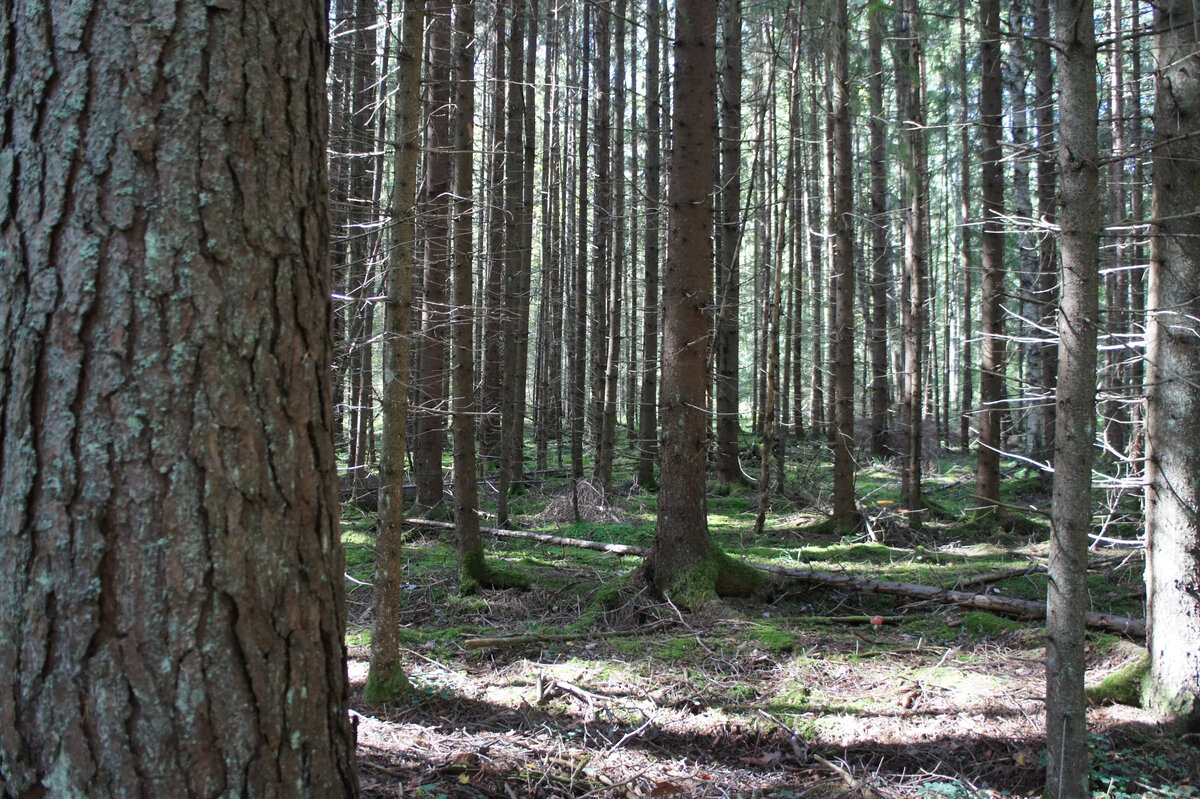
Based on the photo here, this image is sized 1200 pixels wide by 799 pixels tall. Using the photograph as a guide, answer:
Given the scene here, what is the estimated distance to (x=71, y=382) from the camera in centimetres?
147

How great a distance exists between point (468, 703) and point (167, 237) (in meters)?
3.66

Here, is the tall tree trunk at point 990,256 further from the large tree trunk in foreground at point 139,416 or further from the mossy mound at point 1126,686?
the large tree trunk in foreground at point 139,416

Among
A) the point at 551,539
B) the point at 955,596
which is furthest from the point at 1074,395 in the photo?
the point at 551,539

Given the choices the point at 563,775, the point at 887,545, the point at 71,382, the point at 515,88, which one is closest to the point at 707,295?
the point at 563,775

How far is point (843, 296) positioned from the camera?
31.2 feet

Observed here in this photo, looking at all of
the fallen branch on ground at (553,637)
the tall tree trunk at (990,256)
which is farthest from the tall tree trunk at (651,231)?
the fallen branch on ground at (553,637)

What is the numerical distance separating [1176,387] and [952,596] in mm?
2857

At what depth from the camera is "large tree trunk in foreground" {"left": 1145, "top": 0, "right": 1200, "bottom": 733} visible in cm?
415

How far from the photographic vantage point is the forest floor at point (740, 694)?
12.0 ft

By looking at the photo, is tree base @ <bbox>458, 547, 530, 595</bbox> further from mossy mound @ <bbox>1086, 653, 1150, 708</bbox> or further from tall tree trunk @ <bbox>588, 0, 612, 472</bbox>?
tall tree trunk @ <bbox>588, 0, 612, 472</bbox>

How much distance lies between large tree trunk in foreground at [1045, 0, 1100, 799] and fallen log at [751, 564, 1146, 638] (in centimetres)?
250

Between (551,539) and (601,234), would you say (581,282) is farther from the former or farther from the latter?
(551,539)

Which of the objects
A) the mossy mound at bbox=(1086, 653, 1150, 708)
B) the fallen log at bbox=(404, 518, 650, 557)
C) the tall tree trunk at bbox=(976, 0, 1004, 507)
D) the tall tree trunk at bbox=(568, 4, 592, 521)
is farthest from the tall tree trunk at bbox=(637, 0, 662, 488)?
the mossy mound at bbox=(1086, 653, 1150, 708)

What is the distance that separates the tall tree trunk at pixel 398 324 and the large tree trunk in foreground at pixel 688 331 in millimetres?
2744
